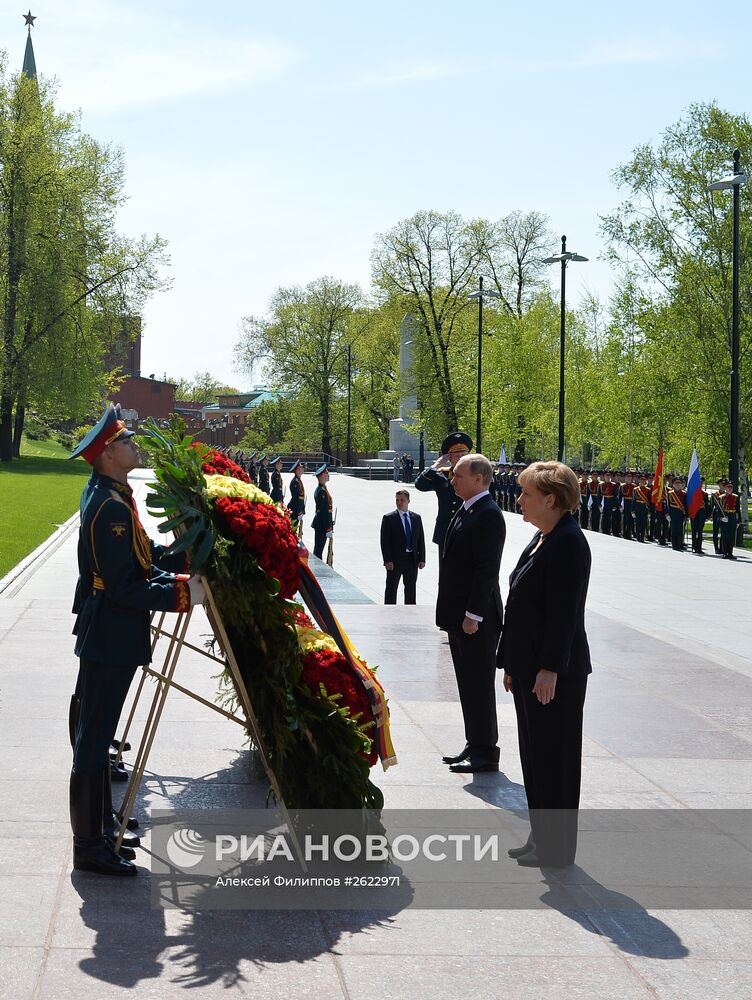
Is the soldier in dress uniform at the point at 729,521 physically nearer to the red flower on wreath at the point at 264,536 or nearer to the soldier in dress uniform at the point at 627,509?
the soldier in dress uniform at the point at 627,509

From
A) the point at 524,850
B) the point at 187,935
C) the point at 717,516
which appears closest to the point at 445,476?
the point at 524,850

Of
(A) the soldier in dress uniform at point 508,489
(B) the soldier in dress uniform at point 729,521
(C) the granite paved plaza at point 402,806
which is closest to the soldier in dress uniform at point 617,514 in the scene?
(B) the soldier in dress uniform at point 729,521

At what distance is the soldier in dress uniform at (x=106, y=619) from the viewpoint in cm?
488

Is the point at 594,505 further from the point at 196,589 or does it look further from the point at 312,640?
the point at 196,589

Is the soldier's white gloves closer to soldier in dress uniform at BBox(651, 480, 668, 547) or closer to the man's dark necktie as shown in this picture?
the man's dark necktie

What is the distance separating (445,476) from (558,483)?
660cm

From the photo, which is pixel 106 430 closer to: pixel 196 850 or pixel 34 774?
pixel 196 850

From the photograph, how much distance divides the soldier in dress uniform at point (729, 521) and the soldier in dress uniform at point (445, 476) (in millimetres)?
13553

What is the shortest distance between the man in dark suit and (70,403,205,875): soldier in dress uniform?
31.2 feet

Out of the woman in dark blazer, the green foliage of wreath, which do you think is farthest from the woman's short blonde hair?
the green foliage of wreath

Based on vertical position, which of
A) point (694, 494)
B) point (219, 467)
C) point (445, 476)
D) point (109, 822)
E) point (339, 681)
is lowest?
point (109, 822)

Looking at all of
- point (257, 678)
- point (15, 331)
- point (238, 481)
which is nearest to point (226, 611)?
point (257, 678)

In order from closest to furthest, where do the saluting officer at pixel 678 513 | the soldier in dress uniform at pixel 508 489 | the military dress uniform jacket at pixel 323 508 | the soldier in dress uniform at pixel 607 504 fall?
the military dress uniform jacket at pixel 323 508 < the saluting officer at pixel 678 513 < the soldier in dress uniform at pixel 607 504 < the soldier in dress uniform at pixel 508 489

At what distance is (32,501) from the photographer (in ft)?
105
